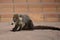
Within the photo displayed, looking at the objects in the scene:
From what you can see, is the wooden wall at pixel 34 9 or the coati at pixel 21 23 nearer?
the coati at pixel 21 23

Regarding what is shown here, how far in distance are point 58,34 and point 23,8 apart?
1.32 meters

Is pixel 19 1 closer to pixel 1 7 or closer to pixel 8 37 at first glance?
Answer: pixel 1 7

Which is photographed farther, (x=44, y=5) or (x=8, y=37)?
(x=44, y=5)

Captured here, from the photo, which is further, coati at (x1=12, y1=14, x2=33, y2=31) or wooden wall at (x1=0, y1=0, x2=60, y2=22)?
wooden wall at (x1=0, y1=0, x2=60, y2=22)

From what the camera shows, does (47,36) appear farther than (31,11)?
No

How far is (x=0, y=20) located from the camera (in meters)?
3.31

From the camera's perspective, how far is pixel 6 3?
3.31 metres

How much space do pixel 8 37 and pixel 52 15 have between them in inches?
55.8

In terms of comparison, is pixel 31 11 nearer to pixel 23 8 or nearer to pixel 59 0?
pixel 23 8

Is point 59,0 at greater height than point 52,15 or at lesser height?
greater

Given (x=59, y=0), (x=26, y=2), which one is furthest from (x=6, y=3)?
(x=59, y=0)

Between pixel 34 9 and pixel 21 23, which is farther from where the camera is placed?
pixel 34 9

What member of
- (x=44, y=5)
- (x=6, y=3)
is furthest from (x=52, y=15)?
(x=6, y=3)

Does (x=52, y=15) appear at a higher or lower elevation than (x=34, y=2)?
lower
